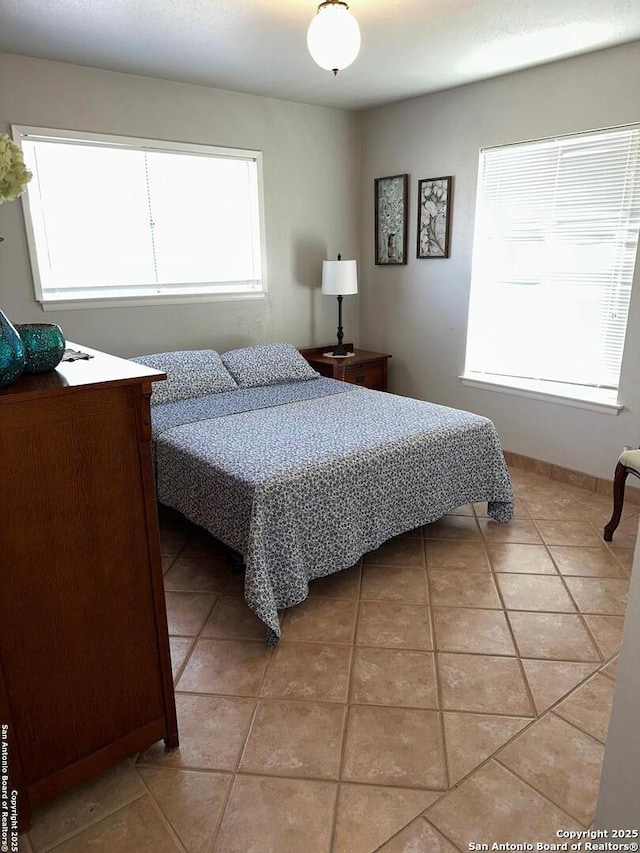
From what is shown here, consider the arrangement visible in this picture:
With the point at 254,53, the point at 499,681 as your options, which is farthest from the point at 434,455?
the point at 254,53

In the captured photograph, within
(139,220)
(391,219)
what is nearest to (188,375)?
(139,220)

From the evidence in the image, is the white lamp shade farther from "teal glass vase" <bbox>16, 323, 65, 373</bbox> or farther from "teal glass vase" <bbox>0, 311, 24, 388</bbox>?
"teal glass vase" <bbox>0, 311, 24, 388</bbox>

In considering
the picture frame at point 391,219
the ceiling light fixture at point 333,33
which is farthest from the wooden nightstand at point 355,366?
the ceiling light fixture at point 333,33

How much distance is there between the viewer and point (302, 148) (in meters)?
4.23

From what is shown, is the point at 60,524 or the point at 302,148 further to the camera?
the point at 302,148

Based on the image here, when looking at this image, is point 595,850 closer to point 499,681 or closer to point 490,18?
point 499,681

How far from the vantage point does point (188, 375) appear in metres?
3.51

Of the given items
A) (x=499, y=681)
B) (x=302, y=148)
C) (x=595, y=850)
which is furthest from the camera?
(x=302, y=148)

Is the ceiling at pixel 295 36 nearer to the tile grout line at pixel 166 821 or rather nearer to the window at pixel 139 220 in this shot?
the window at pixel 139 220

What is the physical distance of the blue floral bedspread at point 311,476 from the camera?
2232 millimetres

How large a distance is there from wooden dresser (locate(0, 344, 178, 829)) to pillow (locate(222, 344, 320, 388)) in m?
2.17

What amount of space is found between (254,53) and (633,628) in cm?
322

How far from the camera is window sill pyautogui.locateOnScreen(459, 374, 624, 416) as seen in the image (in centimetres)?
343

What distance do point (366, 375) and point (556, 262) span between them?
1563 mm
